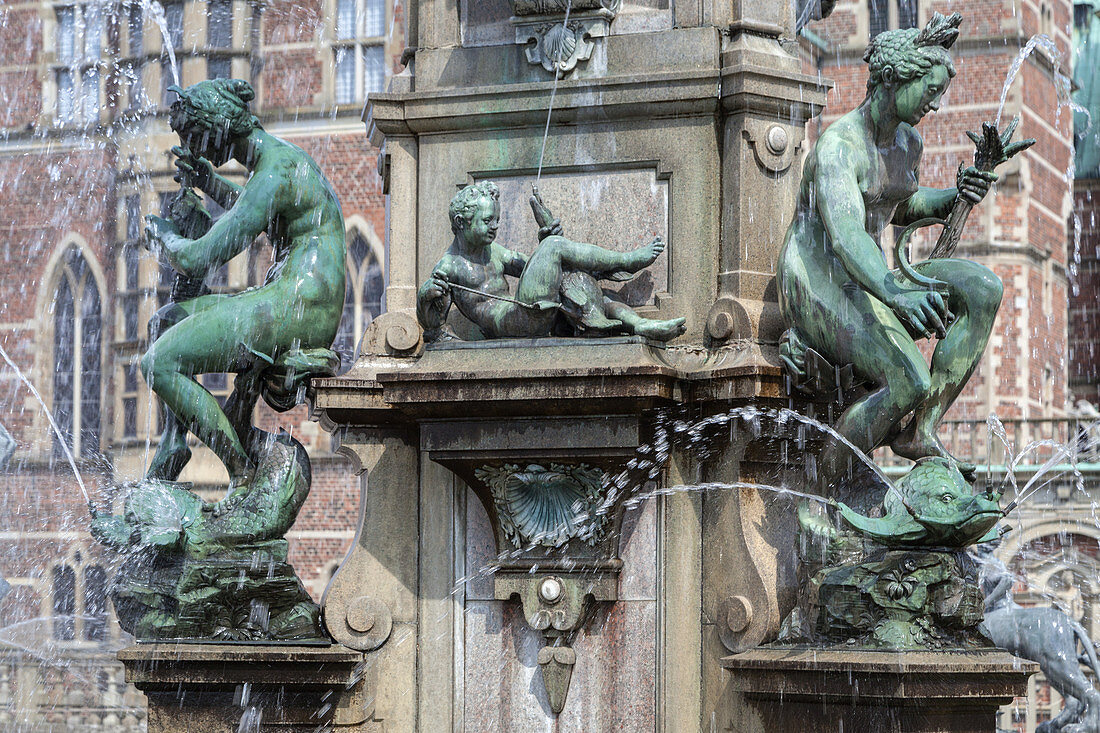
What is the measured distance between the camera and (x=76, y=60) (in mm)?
35781

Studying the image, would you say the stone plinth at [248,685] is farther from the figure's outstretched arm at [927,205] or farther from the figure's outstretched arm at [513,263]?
the figure's outstretched arm at [927,205]

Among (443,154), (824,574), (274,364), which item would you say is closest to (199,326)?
(274,364)

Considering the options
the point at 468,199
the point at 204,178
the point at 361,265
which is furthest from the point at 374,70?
the point at 468,199

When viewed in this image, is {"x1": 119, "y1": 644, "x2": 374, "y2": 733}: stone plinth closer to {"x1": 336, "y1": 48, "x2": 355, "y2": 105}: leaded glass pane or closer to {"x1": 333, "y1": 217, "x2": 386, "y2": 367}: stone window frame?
{"x1": 333, "y1": 217, "x2": 386, "y2": 367}: stone window frame

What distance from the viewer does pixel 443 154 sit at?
24.6 feet

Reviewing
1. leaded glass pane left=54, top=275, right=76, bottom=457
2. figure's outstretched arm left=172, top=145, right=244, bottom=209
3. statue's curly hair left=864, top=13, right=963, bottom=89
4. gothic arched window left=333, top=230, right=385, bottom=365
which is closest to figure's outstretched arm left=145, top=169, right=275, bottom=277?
figure's outstretched arm left=172, top=145, right=244, bottom=209

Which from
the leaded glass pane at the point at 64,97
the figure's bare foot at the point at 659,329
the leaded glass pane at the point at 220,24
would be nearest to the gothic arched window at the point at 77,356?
the leaded glass pane at the point at 64,97

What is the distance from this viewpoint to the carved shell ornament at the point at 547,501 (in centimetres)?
Result: 695

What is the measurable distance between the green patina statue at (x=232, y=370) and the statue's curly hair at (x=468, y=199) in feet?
2.39

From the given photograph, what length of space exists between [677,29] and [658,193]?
2.21 feet

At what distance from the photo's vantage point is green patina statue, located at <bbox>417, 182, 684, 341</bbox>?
692 cm

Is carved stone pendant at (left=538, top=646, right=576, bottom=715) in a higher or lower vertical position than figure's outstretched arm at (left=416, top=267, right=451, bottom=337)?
lower

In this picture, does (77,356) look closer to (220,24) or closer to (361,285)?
(361,285)

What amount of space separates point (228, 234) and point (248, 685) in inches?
72.3
